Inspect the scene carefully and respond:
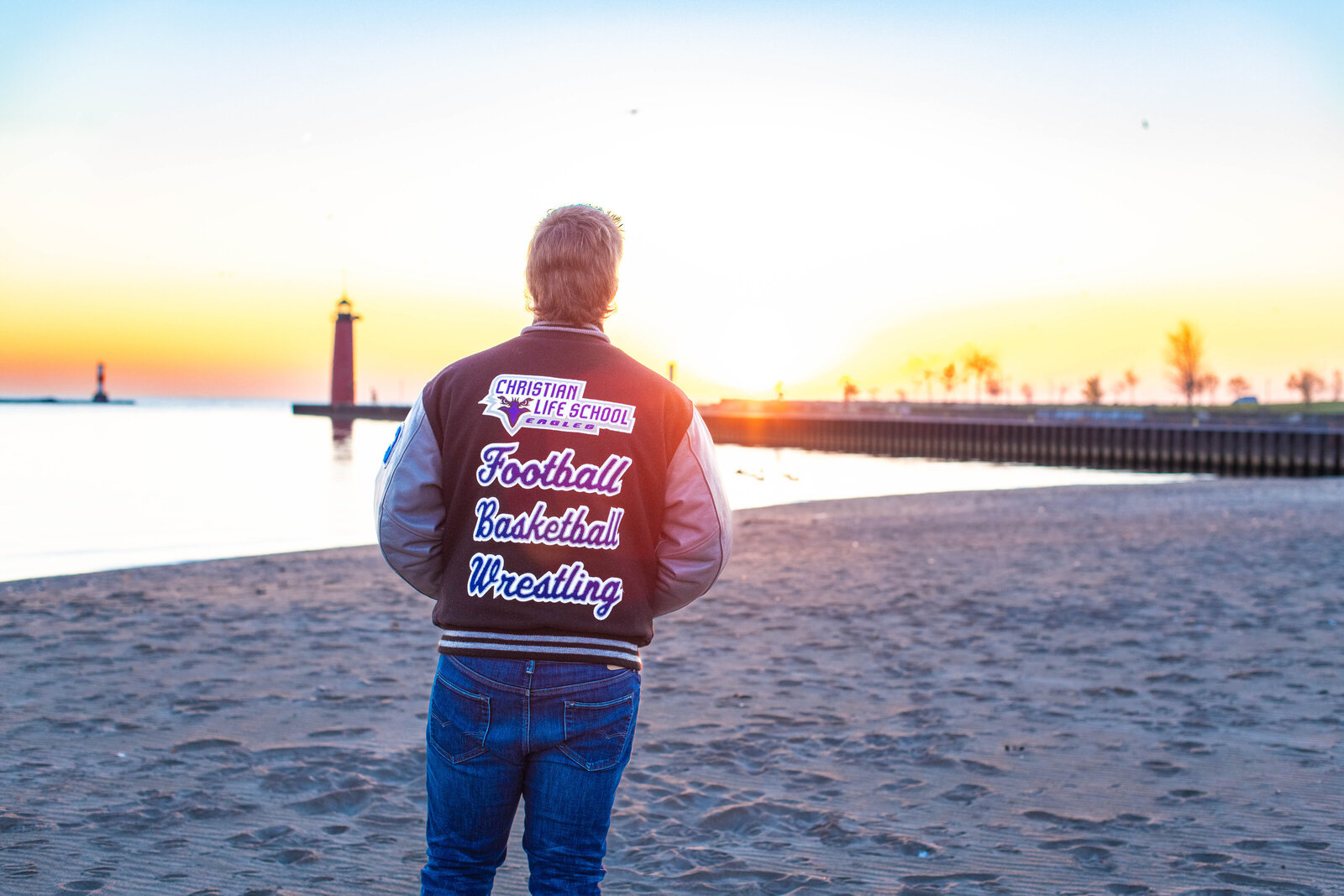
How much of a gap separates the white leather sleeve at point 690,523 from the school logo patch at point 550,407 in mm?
165

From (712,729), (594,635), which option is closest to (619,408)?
(594,635)

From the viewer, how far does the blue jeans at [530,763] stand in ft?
6.96

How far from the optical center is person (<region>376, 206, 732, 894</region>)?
2137 millimetres

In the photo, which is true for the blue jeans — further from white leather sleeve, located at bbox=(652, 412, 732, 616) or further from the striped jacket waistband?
white leather sleeve, located at bbox=(652, 412, 732, 616)

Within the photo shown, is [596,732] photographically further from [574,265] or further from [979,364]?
[979,364]

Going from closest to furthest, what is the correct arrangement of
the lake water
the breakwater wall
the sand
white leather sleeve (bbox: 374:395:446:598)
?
white leather sleeve (bbox: 374:395:446:598), the sand, the lake water, the breakwater wall

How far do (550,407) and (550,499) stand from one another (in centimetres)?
20

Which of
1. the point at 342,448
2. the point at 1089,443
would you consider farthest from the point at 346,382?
the point at 1089,443

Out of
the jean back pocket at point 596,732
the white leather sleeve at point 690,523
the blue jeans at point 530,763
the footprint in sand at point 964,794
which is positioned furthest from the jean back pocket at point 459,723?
the footprint in sand at point 964,794

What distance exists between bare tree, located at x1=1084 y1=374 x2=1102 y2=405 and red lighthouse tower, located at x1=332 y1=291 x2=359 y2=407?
91.5 metres

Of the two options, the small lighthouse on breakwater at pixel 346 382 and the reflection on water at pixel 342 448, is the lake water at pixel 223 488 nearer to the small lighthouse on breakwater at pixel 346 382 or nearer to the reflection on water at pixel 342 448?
the reflection on water at pixel 342 448

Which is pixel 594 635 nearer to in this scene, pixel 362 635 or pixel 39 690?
pixel 39 690

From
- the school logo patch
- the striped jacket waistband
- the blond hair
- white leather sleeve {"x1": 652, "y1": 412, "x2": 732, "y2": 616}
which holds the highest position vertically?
the blond hair

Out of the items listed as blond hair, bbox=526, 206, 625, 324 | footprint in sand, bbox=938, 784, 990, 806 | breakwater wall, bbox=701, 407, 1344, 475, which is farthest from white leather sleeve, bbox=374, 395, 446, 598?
breakwater wall, bbox=701, 407, 1344, 475
